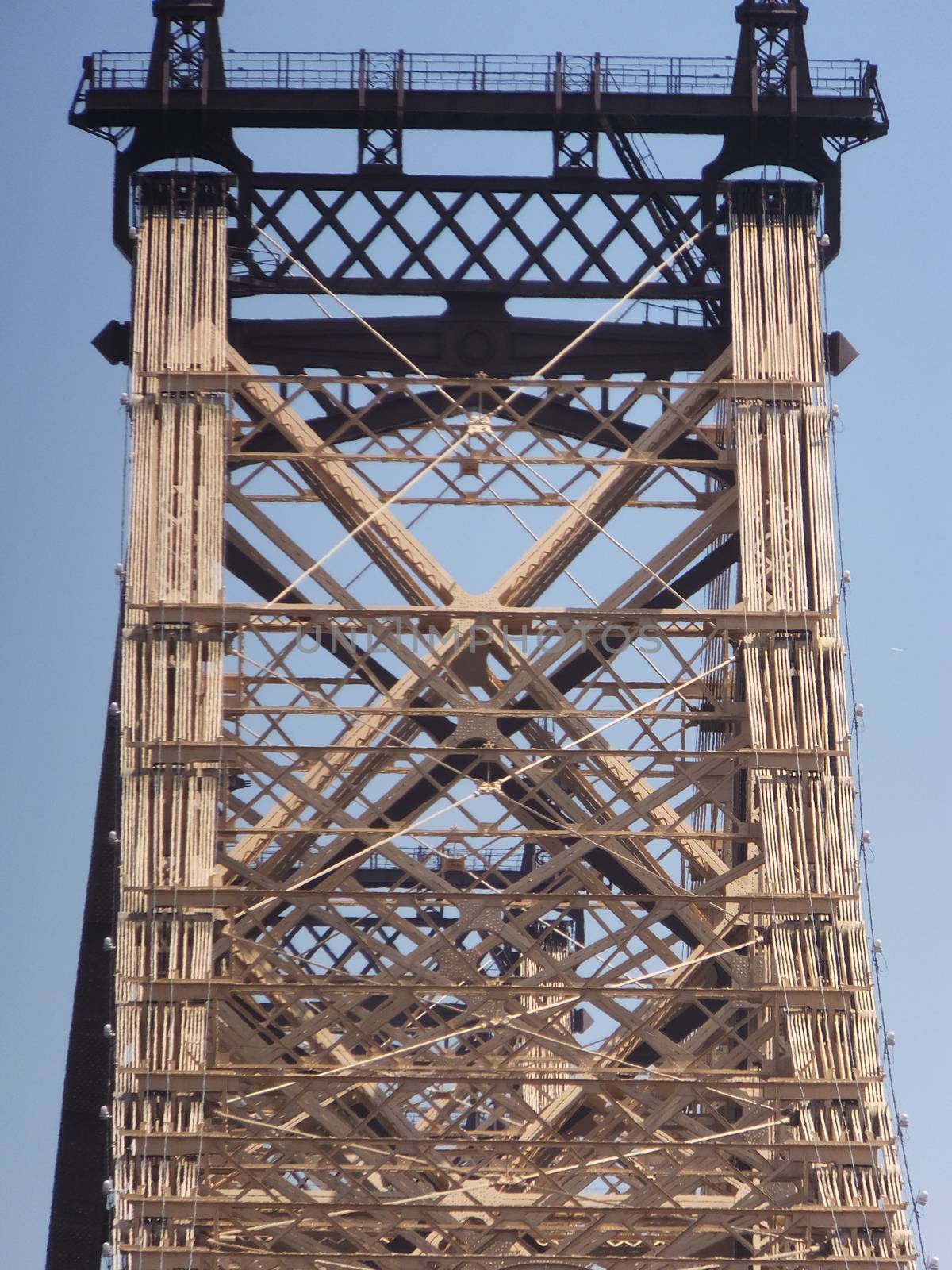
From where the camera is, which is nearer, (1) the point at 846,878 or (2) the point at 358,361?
(1) the point at 846,878

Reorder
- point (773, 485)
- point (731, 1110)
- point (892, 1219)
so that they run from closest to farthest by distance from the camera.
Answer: point (892, 1219), point (773, 485), point (731, 1110)

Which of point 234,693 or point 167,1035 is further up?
point 234,693

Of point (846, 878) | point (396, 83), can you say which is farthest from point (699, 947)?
point (396, 83)

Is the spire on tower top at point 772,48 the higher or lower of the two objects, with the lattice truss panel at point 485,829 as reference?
higher

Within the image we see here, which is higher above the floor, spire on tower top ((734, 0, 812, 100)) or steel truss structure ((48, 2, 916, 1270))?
spire on tower top ((734, 0, 812, 100))

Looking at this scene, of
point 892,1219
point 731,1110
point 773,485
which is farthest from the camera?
point 731,1110

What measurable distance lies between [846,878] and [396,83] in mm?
12929

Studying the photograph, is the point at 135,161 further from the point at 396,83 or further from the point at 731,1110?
the point at 731,1110

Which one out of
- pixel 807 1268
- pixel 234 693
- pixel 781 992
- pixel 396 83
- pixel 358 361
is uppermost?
pixel 396 83

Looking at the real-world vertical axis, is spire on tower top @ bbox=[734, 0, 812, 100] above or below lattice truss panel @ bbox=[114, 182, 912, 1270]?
above

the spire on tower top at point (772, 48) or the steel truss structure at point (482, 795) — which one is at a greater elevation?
the spire on tower top at point (772, 48)

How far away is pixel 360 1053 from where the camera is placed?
185ft

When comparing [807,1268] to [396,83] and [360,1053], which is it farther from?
[396,83]

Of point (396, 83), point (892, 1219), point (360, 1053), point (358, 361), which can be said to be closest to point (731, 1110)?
point (360, 1053)
